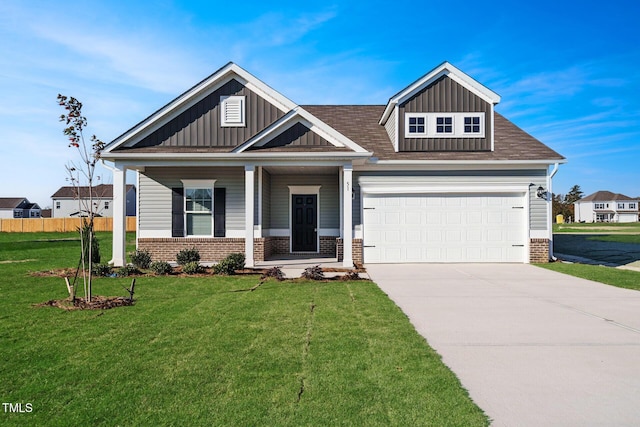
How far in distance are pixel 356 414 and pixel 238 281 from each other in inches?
275

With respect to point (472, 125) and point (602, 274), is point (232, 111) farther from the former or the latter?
point (602, 274)

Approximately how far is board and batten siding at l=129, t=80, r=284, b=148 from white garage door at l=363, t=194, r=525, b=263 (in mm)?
4531

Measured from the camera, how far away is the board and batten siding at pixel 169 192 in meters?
13.9

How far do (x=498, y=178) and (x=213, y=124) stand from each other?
9803 mm

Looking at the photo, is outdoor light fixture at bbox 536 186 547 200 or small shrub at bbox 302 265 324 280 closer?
small shrub at bbox 302 265 324 280

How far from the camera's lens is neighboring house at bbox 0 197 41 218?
6800 cm

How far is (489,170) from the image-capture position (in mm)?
13180

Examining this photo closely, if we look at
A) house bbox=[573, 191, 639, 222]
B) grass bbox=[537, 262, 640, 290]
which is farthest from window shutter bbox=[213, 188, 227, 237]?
house bbox=[573, 191, 639, 222]

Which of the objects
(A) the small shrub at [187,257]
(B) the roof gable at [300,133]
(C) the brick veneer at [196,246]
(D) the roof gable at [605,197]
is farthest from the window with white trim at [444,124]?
(D) the roof gable at [605,197]

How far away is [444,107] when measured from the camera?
45.0 ft

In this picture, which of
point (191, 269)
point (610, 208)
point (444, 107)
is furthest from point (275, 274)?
point (610, 208)

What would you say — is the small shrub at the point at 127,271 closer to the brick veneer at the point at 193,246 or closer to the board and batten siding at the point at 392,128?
the brick veneer at the point at 193,246

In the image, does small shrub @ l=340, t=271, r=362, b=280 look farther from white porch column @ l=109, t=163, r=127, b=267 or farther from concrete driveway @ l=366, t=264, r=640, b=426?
white porch column @ l=109, t=163, r=127, b=267

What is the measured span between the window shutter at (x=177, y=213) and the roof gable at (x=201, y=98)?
2.23 m
